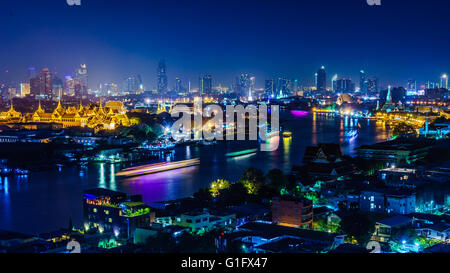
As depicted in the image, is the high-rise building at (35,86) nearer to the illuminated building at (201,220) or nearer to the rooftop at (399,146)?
the rooftop at (399,146)

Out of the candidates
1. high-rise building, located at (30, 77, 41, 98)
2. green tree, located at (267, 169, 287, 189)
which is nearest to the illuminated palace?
green tree, located at (267, 169, 287, 189)

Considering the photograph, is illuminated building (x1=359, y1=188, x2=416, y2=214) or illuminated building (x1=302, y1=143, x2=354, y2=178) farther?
illuminated building (x1=302, y1=143, x2=354, y2=178)

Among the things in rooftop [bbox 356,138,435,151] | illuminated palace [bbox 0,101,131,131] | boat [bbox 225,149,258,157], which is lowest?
boat [bbox 225,149,258,157]

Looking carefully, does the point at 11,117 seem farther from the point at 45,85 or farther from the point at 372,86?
the point at 372,86

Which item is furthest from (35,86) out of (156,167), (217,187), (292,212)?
(292,212)

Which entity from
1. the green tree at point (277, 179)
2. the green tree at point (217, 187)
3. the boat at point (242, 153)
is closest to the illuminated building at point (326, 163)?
the green tree at point (277, 179)

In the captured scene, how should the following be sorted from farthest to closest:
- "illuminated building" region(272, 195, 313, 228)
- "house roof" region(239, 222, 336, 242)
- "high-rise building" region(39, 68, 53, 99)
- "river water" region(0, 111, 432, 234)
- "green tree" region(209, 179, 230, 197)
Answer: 1. "high-rise building" region(39, 68, 53, 99)
2. "green tree" region(209, 179, 230, 197)
3. "river water" region(0, 111, 432, 234)
4. "illuminated building" region(272, 195, 313, 228)
5. "house roof" region(239, 222, 336, 242)

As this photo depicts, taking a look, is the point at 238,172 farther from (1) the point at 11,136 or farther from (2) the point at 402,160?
(1) the point at 11,136

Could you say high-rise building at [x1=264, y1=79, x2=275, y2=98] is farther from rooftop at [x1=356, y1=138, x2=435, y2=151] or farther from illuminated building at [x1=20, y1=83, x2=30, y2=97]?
rooftop at [x1=356, y1=138, x2=435, y2=151]
